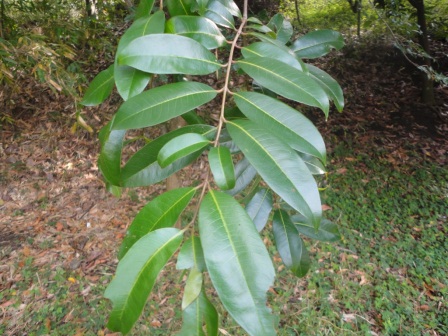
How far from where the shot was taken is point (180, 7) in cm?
84

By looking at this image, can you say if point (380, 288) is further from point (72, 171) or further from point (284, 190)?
point (72, 171)

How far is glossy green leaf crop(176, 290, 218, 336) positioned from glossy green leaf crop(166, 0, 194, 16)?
658 mm

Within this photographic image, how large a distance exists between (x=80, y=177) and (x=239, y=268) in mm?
2923

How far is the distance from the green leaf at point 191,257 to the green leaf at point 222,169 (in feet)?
0.33

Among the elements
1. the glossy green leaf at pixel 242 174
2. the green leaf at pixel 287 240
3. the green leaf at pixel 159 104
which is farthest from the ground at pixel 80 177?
the green leaf at pixel 159 104

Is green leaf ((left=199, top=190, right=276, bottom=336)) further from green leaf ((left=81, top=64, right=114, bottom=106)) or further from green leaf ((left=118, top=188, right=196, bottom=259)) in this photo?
green leaf ((left=81, top=64, right=114, bottom=106))

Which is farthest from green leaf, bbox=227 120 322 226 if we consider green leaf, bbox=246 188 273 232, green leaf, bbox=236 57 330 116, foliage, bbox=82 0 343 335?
green leaf, bbox=246 188 273 232

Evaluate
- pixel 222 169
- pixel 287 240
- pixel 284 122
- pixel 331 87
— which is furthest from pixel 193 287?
pixel 331 87

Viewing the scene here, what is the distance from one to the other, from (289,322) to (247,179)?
147 cm

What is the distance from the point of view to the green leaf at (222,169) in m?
0.54

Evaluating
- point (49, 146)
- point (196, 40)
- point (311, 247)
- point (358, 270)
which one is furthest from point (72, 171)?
point (196, 40)

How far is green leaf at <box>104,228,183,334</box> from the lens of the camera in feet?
1.53

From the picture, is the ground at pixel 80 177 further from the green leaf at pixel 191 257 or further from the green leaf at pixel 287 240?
the green leaf at pixel 191 257

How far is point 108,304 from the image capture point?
6.75 ft
